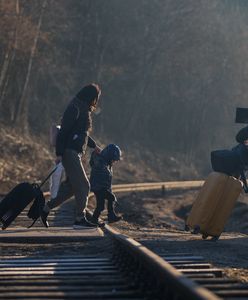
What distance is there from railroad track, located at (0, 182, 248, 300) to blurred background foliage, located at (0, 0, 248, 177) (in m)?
27.1

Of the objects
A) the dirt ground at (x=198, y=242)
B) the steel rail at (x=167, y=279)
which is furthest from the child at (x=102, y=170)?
the steel rail at (x=167, y=279)

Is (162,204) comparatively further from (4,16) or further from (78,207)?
(78,207)

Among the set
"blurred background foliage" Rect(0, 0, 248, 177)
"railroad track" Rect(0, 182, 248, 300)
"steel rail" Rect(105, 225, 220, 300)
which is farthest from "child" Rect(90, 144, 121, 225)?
"blurred background foliage" Rect(0, 0, 248, 177)

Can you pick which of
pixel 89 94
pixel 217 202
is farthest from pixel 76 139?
pixel 217 202

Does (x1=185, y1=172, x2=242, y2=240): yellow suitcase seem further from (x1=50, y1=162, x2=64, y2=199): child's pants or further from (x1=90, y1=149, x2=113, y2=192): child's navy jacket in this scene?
(x1=50, y1=162, x2=64, y2=199): child's pants

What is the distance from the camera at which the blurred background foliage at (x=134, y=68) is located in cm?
3850

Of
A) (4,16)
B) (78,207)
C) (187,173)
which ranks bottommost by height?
(187,173)

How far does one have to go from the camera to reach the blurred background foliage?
3850 centimetres

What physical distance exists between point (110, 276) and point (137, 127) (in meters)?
49.0

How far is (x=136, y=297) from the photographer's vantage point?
5285mm

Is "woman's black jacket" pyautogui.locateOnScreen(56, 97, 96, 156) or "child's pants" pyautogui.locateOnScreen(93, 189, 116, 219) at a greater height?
"woman's black jacket" pyautogui.locateOnScreen(56, 97, 96, 156)

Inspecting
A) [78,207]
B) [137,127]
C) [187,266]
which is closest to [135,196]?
[78,207]

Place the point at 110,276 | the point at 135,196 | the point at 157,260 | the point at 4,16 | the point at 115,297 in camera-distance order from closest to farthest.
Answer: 1. the point at 115,297
2. the point at 157,260
3. the point at 110,276
4. the point at 135,196
5. the point at 4,16

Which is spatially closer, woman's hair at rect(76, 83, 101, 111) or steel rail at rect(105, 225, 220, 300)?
steel rail at rect(105, 225, 220, 300)
